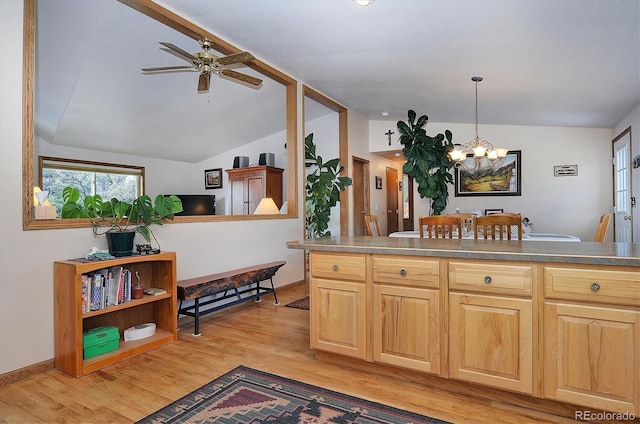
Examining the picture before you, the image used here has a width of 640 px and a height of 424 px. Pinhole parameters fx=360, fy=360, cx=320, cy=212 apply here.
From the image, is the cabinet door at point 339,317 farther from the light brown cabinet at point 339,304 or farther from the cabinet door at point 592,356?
the cabinet door at point 592,356

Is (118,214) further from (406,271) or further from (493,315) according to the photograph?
(493,315)

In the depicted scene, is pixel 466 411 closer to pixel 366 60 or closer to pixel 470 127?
pixel 366 60

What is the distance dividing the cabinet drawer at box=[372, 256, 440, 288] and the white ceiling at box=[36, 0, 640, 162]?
77.6 inches

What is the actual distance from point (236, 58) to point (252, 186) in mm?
4123

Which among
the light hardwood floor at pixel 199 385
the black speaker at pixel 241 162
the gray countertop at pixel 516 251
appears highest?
the black speaker at pixel 241 162

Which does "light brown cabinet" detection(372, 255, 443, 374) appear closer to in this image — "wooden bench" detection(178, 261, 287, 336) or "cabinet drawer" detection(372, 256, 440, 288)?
"cabinet drawer" detection(372, 256, 440, 288)

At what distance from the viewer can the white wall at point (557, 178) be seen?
19.7 ft

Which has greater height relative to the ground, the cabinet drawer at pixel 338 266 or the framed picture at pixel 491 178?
the framed picture at pixel 491 178

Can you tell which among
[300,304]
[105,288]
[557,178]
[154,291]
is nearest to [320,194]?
[300,304]

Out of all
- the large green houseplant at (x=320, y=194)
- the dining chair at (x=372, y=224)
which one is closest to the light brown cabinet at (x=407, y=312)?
the dining chair at (x=372, y=224)

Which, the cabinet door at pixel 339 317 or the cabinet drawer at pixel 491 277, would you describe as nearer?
the cabinet drawer at pixel 491 277

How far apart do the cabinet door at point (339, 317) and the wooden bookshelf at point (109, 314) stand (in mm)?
1281

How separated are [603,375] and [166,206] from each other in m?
2.95

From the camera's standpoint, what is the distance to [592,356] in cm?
165
